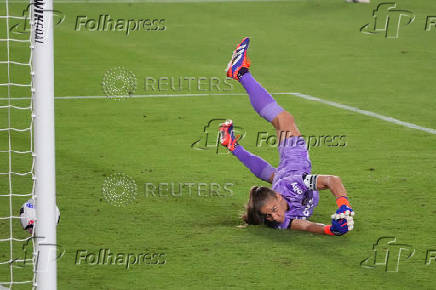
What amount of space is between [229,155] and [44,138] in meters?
4.48

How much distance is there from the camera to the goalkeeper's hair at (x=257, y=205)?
651 cm

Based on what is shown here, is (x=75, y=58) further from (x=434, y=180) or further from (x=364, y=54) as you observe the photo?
(x=434, y=180)

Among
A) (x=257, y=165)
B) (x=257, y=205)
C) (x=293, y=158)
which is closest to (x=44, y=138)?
(x=257, y=205)

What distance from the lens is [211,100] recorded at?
1186cm

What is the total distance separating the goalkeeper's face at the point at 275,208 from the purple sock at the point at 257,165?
0.72m

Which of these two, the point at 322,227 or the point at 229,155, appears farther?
the point at 229,155

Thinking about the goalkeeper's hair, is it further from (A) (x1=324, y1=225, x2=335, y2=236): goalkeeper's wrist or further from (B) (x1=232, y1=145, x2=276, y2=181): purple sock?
(B) (x1=232, y1=145, x2=276, y2=181): purple sock

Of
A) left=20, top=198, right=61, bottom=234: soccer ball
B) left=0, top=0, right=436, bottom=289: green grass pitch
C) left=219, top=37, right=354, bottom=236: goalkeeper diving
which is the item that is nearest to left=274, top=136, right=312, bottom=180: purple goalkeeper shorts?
left=219, top=37, right=354, bottom=236: goalkeeper diving

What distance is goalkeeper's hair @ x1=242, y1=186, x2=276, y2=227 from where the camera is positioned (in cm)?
651

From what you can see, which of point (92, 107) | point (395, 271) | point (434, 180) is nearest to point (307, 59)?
point (92, 107)

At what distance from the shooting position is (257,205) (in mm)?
6559

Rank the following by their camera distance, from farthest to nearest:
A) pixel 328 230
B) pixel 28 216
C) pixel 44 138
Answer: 1. pixel 328 230
2. pixel 28 216
3. pixel 44 138

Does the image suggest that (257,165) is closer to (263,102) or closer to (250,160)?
(250,160)

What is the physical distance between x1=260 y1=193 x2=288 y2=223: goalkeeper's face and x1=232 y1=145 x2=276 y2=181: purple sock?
717mm
